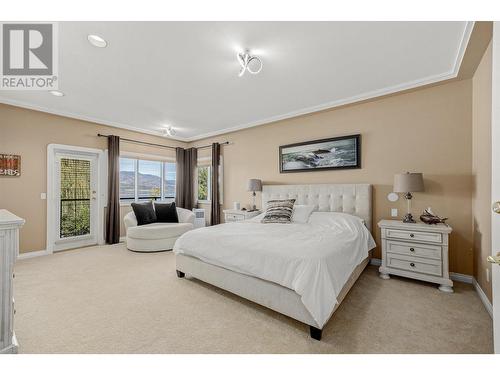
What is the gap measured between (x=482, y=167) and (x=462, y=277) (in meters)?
1.42

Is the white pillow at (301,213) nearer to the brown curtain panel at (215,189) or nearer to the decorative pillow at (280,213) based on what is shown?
the decorative pillow at (280,213)

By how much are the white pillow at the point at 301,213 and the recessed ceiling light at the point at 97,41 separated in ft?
10.5

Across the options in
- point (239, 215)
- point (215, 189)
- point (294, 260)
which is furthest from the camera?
point (215, 189)

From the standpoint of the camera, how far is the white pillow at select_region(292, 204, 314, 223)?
3.42m

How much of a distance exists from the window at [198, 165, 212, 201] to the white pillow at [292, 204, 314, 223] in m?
3.16

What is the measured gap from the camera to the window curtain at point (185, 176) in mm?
6059

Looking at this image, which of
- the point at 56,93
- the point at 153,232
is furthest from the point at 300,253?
the point at 56,93

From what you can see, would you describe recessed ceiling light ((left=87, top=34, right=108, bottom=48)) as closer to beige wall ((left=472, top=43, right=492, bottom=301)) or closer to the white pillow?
the white pillow

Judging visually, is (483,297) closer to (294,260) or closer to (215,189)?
(294,260)

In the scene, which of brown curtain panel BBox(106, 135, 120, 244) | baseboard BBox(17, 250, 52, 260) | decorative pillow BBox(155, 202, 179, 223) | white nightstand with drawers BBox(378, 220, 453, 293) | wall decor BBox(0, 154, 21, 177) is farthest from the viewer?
decorative pillow BBox(155, 202, 179, 223)

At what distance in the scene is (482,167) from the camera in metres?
2.30

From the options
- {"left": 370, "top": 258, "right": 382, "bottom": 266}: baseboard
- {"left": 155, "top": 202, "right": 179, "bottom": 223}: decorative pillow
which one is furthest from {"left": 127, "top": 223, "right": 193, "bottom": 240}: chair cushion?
{"left": 370, "top": 258, "right": 382, "bottom": 266}: baseboard

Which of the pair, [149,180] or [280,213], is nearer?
[280,213]
